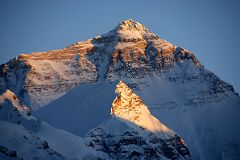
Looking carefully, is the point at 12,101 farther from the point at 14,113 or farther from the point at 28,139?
the point at 28,139

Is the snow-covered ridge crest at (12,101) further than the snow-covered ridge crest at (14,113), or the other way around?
the snow-covered ridge crest at (12,101)

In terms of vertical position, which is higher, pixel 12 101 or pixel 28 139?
pixel 12 101

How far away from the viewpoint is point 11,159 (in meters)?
121

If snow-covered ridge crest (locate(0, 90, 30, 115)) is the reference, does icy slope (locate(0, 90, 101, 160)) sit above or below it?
below

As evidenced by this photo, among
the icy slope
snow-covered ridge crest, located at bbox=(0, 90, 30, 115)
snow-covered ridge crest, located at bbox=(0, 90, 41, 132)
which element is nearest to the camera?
the icy slope

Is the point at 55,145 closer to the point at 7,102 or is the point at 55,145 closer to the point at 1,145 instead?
the point at 7,102

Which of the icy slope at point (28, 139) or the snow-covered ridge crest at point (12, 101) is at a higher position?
the snow-covered ridge crest at point (12, 101)

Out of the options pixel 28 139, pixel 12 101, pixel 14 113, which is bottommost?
pixel 28 139

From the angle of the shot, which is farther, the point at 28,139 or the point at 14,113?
the point at 14,113

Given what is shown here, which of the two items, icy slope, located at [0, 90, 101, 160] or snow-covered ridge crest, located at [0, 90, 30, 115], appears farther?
snow-covered ridge crest, located at [0, 90, 30, 115]

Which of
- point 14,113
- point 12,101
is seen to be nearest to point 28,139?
point 14,113

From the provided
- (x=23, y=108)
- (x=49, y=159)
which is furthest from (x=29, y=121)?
(x=49, y=159)

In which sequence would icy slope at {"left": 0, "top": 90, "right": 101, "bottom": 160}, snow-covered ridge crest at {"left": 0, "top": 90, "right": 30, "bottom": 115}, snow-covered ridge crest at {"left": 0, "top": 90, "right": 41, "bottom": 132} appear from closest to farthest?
1. icy slope at {"left": 0, "top": 90, "right": 101, "bottom": 160}
2. snow-covered ridge crest at {"left": 0, "top": 90, "right": 41, "bottom": 132}
3. snow-covered ridge crest at {"left": 0, "top": 90, "right": 30, "bottom": 115}

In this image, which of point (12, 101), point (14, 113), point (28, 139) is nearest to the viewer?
point (28, 139)
